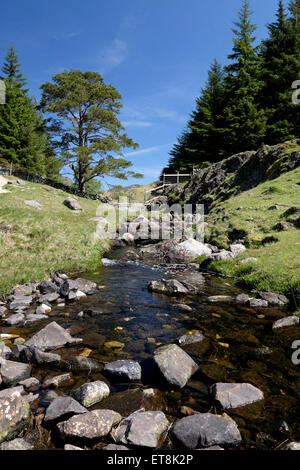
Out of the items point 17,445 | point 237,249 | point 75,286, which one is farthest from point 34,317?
point 237,249

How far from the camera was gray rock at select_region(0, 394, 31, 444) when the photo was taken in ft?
11.5

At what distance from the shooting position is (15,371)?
15.8 ft

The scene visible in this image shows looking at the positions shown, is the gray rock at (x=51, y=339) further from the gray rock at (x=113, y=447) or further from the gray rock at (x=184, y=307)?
the gray rock at (x=184, y=307)

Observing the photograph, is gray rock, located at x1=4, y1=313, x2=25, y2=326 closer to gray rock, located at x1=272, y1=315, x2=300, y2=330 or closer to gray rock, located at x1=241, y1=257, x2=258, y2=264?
gray rock, located at x1=272, y1=315, x2=300, y2=330

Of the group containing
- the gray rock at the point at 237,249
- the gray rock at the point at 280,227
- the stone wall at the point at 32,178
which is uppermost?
the stone wall at the point at 32,178

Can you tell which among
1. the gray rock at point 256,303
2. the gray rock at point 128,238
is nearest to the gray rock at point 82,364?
the gray rock at point 256,303

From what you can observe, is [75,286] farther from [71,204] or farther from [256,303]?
[71,204]

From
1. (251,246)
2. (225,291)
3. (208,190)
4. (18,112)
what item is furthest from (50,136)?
(225,291)

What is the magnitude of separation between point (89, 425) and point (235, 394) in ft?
8.42

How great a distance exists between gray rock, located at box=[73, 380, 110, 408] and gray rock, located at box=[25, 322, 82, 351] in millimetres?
1967

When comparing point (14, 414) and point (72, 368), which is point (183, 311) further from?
point (14, 414)

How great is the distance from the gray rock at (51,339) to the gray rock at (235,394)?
12.1 ft

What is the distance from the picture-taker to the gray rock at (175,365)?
16.1 feet

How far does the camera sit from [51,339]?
6.24m
